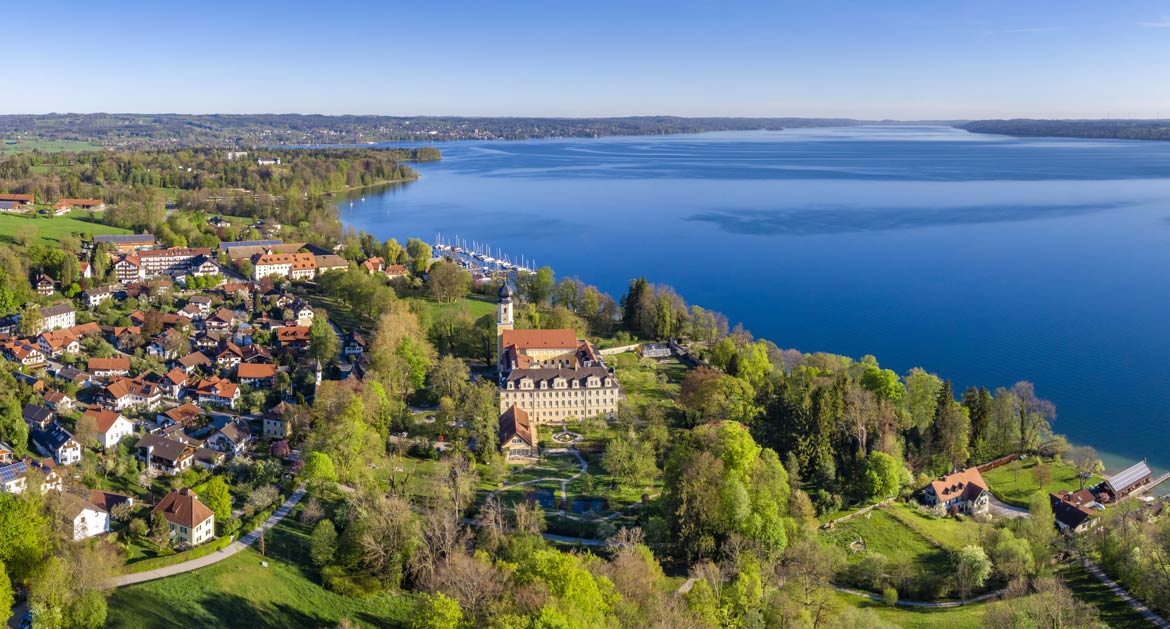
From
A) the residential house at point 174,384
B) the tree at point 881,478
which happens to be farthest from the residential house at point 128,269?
the tree at point 881,478

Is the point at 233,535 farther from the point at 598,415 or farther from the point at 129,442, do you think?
the point at 598,415

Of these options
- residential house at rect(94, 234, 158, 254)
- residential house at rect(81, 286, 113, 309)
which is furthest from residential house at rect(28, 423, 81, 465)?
residential house at rect(94, 234, 158, 254)

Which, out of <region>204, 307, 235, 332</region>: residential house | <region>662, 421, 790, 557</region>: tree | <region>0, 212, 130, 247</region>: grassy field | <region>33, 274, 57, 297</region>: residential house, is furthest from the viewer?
<region>0, 212, 130, 247</region>: grassy field

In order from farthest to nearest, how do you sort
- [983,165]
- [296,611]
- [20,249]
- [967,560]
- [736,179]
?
[983,165], [736,179], [20,249], [967,560], [296,611]

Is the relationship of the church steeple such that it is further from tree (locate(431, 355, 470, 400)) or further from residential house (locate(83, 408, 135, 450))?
residential house (locate(83, 408, 135, 450))

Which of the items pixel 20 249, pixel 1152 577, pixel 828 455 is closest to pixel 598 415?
pixel 828 455

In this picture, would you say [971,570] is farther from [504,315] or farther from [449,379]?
[504,315]
